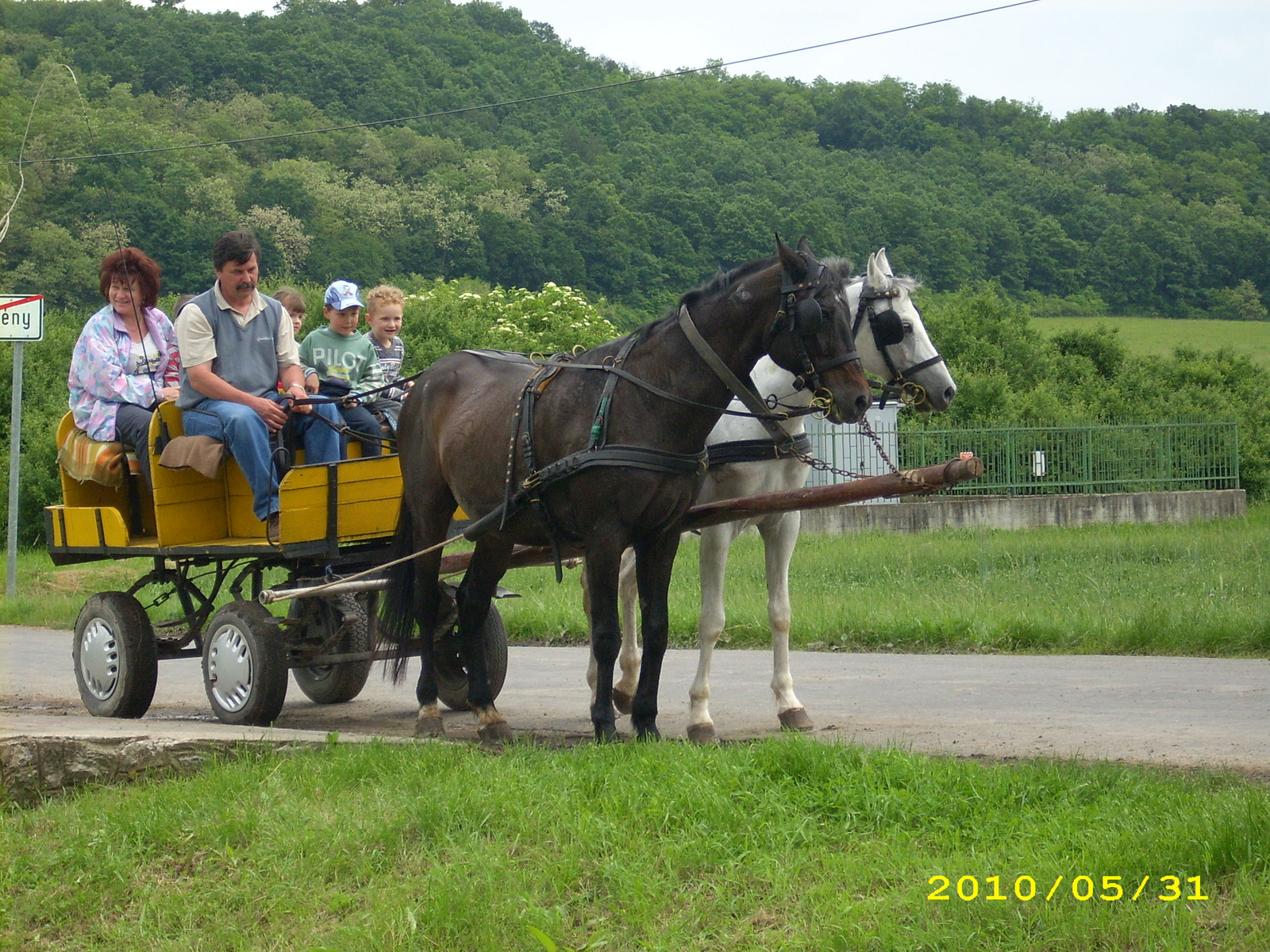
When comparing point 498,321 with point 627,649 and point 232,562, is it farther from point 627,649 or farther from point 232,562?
point 627,649

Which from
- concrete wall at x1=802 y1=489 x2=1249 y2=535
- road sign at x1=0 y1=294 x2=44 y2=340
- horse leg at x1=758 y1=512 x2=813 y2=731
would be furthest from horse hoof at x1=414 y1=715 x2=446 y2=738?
concrete wall at x1=802 y1=489 x2=1249 y2=535

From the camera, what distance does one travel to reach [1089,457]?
882 inches

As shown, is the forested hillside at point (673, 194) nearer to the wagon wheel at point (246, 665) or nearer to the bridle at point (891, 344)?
the wagon wheel at point (246, 665)

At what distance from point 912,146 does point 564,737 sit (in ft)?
140

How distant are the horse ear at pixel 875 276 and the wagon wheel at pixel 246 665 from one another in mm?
3543

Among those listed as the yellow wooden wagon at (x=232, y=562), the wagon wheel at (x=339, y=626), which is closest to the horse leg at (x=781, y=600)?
the yellow wooden wagon at (x=232, y=562)

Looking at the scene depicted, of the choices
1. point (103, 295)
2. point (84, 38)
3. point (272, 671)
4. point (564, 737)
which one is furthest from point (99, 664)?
point (84, 38)

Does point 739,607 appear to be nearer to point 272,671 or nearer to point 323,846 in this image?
point 272,671

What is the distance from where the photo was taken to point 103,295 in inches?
296

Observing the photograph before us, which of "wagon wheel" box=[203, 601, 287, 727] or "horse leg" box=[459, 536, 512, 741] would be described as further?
"wagon wheel" box=[203, 601, 287, 727]

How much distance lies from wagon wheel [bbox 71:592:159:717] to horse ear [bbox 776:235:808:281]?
4.13 m

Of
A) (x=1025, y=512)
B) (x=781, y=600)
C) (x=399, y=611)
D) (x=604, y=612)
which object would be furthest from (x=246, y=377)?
(x=1025, y=512)

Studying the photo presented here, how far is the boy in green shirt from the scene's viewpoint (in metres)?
7.85

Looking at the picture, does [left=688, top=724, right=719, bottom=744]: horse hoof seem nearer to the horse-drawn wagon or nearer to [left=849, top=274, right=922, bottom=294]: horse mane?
the horse-drawn wagon
